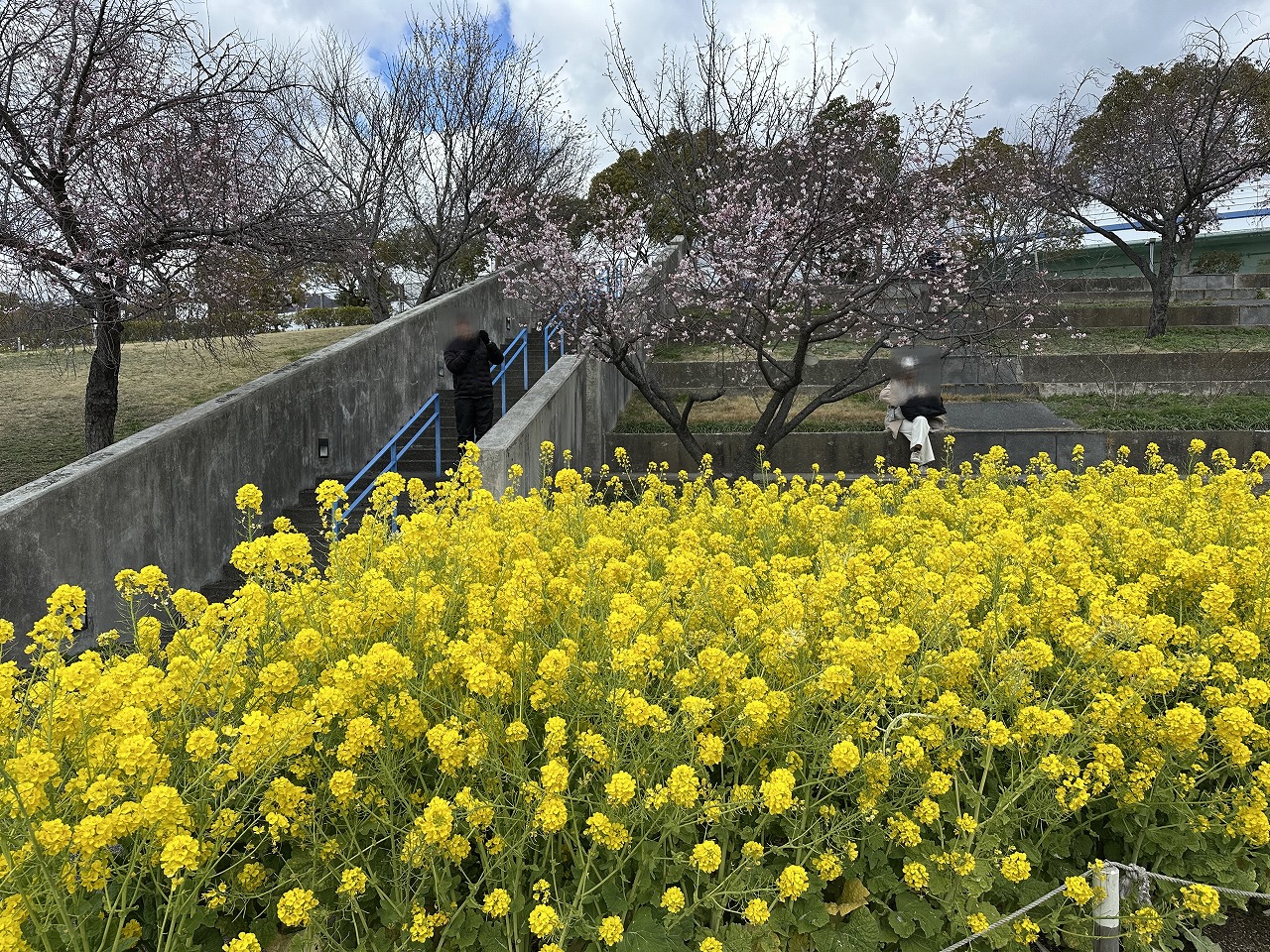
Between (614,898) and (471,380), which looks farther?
(471,380)

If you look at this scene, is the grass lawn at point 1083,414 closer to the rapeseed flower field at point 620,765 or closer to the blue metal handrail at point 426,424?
the blue metal handrail at point 426,424

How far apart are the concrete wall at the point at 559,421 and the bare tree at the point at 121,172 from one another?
8.86ft

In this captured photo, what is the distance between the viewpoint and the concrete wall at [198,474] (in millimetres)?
5996

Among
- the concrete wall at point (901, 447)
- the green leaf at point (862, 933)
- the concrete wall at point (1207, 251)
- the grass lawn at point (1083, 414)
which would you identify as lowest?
the green leaf at point (862, 933)

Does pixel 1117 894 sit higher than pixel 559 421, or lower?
lower

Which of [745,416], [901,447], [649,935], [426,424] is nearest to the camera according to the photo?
[649,935]

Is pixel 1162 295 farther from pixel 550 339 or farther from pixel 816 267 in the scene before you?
pixel 550 339

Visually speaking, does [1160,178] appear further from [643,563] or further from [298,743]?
[298,743]

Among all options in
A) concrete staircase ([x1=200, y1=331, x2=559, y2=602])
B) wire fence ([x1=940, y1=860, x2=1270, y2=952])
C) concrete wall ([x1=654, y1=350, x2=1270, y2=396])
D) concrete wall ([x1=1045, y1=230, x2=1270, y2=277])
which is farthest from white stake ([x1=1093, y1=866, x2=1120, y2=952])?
concrete wall ([x1=1045, y1=230, x2=1270, y2=277])

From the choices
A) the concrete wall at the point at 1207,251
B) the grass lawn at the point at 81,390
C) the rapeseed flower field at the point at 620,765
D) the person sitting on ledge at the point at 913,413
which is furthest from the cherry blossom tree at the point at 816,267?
the concrete wall at the point at 1207,251

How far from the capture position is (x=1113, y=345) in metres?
14.9

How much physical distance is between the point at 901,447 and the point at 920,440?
79 cm

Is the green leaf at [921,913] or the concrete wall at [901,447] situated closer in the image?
the green leaf at [921,913]


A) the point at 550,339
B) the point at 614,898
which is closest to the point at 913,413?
the point at 550,339
